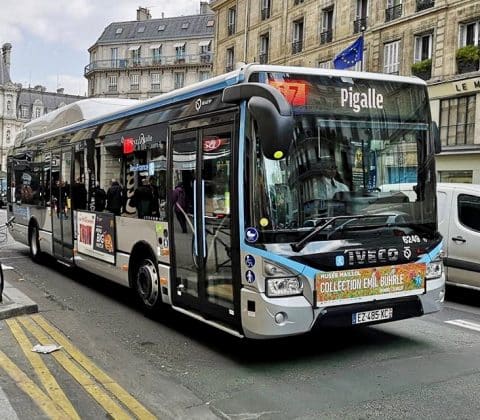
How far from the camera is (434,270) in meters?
5.99

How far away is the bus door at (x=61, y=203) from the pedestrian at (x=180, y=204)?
425cm

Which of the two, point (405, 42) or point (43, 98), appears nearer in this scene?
point (405, 42)

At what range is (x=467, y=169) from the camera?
928 inches

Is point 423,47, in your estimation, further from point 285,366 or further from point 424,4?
point 285,366

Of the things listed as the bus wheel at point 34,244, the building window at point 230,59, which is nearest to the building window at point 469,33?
the bus wheel at point 34,244

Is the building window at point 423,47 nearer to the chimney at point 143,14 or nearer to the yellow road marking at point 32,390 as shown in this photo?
the yellow road marking at point 32,390

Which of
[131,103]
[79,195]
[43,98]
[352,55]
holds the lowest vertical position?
[79,195]

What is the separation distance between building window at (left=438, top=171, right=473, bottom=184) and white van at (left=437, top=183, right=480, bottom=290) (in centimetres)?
1519

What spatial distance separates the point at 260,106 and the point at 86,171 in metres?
5.47

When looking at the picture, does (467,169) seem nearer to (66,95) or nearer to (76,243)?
(76,243)

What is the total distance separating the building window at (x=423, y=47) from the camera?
25516mm

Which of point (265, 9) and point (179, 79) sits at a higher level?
point (179, 79)

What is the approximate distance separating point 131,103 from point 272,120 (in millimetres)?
4562

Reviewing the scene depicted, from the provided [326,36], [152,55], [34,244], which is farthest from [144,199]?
[152,55]
